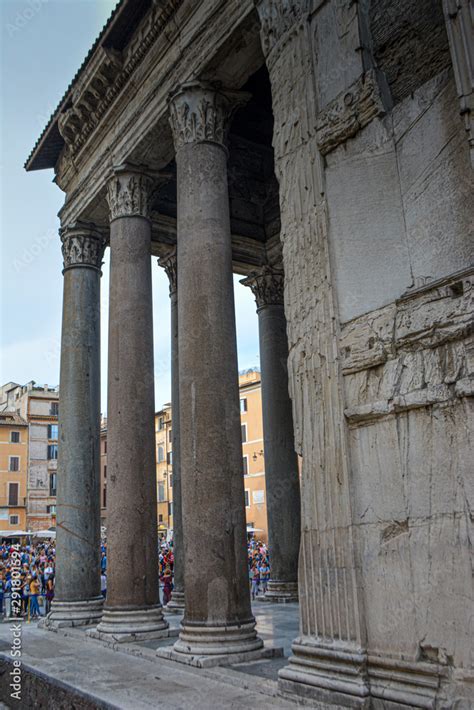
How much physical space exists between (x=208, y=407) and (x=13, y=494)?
46.4m

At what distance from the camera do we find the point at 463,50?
16.3ft

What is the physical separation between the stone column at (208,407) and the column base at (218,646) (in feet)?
0.04

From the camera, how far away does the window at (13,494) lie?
1948 inches

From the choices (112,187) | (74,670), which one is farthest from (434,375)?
(112,187)

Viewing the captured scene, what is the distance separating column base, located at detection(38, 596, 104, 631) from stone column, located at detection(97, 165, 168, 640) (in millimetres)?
1787

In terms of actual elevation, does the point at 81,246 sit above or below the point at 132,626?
above

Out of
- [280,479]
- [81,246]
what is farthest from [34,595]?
[81,246]

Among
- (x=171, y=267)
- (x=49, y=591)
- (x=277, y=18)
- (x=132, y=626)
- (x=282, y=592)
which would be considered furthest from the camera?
(x=49, y=591)

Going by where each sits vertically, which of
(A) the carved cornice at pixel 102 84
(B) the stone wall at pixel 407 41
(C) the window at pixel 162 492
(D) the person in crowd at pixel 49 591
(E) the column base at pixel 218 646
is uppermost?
(A) the carved cornice at pixel 102 84

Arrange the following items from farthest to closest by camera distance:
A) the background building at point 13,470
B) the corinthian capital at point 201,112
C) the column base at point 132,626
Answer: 1. the background building at point 13,470
2. the column base at point 132,626
3. the corinthian capital at point 201,112

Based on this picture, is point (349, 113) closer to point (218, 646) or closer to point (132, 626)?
point (218, 646)

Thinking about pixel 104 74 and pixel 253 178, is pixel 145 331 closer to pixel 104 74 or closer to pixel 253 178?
pixel 104 74

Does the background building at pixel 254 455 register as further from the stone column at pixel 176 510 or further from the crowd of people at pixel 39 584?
the stone column at pixel 176 510

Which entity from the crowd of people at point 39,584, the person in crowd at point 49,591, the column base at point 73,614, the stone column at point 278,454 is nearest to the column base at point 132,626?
the column base at point 73,614
